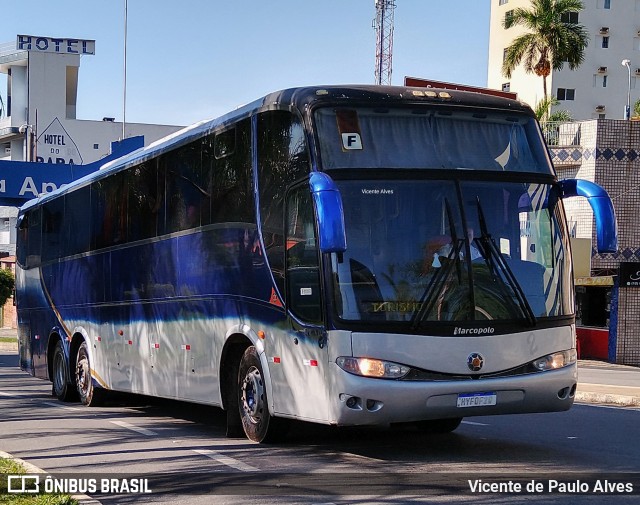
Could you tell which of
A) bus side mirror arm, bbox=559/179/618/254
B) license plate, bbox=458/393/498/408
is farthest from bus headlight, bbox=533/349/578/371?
bus side mirror arm, bbox=559/179/618/254

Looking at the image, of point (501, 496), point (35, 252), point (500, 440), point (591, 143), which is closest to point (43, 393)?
point (35, 252)

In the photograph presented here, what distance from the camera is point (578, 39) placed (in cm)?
6638

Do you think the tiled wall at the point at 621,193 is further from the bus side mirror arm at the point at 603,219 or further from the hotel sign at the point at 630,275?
the bus side mirror arm at the point at 603,219

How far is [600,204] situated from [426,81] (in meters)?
21.6

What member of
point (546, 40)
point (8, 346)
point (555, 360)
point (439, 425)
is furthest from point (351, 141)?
point (546, 40)

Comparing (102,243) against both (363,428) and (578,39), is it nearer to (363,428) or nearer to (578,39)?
(363,428)

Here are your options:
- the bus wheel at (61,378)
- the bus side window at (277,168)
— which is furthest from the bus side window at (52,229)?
the bus side window at (277,168)

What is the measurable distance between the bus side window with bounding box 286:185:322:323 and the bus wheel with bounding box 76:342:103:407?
26.2 feet

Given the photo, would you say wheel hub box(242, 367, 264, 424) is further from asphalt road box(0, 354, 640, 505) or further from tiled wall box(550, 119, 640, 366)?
tiled wall box(550, 119, 640, 366)

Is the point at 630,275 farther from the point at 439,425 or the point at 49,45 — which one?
the point at 49,45

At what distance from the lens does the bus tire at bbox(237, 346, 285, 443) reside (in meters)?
11.5

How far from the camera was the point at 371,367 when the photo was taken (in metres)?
9.96

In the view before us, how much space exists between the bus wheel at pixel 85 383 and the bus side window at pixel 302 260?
798 centimetres

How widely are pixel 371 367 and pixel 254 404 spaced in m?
2.14
